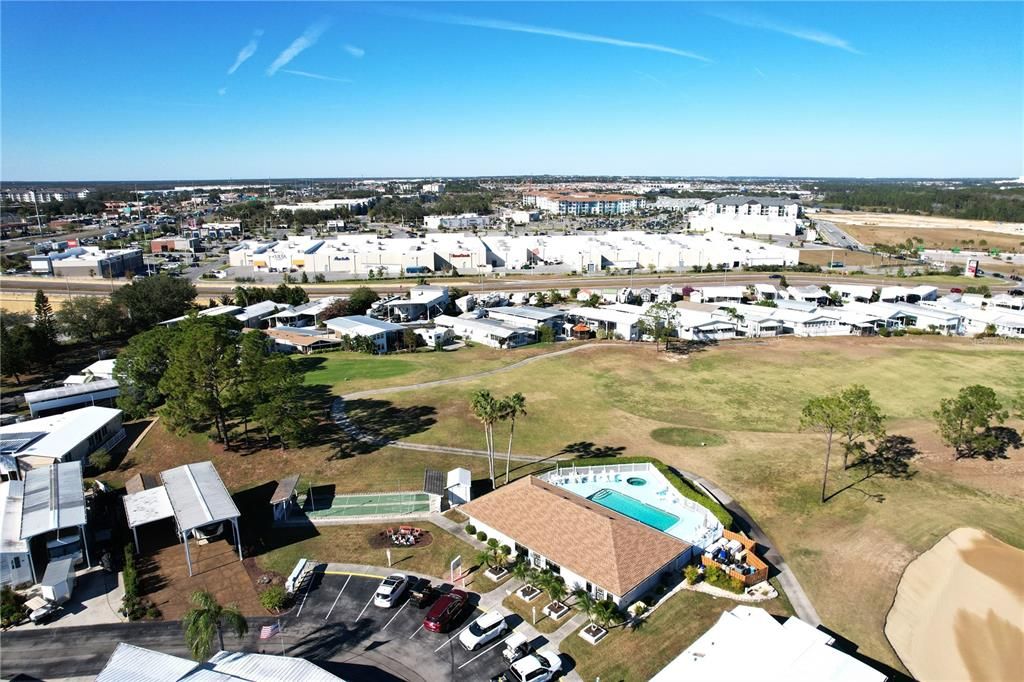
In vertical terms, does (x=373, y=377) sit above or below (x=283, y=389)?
below

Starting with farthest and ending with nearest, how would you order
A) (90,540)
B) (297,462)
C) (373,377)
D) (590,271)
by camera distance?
(590,271), (373,377), (297,462), (90,540)

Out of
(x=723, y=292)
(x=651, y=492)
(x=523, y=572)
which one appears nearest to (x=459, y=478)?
(x=523, y=572)

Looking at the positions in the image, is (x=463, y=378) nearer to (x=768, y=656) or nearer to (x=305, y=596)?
(x=305, y=596)

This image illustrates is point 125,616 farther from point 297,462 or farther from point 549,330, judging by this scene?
point 549,330

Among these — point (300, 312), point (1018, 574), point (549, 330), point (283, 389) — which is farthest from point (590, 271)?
point (1018, 574)

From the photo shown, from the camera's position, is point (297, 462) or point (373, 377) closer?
point (297, 462)

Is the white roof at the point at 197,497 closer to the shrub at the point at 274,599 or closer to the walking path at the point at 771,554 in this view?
the shrub at the point at 274,599

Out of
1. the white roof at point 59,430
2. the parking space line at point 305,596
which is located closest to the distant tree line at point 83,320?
the white roof at point 59,430
